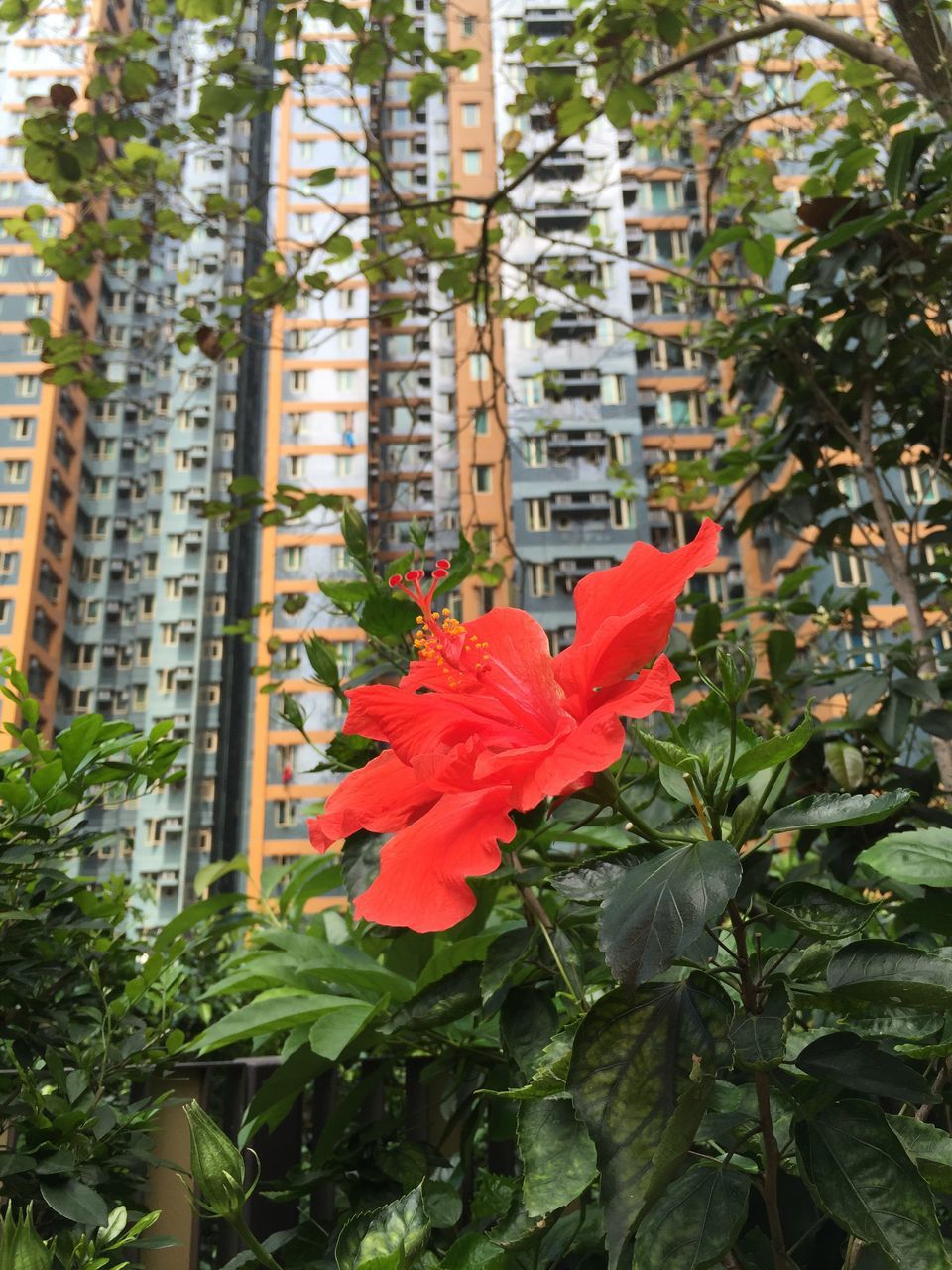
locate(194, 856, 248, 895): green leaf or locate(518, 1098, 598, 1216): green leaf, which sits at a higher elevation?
locate(194, 856, 248, 895): green leaf

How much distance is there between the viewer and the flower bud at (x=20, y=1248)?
0.33 meters

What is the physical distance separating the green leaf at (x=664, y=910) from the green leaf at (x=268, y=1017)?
0.32m

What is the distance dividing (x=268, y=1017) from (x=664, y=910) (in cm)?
37

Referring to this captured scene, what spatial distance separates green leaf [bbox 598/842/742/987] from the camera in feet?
1.04

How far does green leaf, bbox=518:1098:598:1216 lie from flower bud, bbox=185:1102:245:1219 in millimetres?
126

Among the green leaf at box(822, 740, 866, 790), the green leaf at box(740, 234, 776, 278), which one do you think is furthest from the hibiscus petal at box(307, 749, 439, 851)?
the green leaf at box(740, 234, 776, 278)

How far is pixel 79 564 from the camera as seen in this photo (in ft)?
11.5

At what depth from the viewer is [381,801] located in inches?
16.8

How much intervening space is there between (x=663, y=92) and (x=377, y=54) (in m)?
1.17

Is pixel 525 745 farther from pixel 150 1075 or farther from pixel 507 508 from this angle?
pixel 507 508

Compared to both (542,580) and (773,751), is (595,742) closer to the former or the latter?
(773,751)

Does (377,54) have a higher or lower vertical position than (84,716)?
higher

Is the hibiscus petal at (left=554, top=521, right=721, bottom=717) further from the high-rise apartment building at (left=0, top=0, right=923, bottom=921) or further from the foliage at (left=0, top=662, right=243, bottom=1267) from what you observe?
the high-rise apartment building at (left=0, top=0, right=923, bottom=921)

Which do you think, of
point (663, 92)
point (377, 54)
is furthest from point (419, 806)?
point (663, 92)
